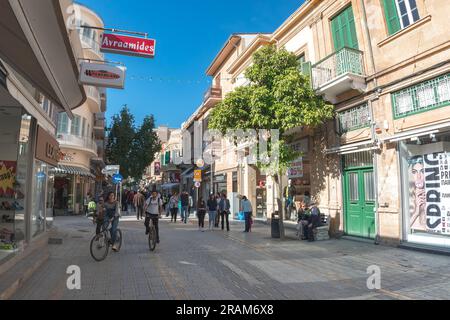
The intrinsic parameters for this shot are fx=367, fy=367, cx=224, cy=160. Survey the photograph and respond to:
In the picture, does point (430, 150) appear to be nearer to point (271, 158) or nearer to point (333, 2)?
point (271, 158)

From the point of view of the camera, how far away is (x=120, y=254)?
9.40 m

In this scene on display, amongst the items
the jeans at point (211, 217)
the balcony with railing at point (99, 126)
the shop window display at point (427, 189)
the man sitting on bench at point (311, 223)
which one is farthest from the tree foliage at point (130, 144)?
the shop window display at point (427, 189)

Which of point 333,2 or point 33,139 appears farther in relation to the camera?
point 333,2

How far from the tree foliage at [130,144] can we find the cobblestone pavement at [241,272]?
24.4 metres

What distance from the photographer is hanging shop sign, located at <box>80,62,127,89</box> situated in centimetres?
955

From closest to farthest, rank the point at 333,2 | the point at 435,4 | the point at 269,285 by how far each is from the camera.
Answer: the point at 269,285 → the point at 435,4 → the point at 333,2

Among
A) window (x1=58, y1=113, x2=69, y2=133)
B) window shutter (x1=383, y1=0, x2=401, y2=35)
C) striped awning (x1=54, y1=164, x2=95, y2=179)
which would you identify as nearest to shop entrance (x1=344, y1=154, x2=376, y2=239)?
window shutter (x1=383, y1=0, x2=401, y2=35)

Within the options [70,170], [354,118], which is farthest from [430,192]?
[70,170]

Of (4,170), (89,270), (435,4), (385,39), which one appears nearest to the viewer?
(89,270)

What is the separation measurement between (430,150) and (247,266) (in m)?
6.15
